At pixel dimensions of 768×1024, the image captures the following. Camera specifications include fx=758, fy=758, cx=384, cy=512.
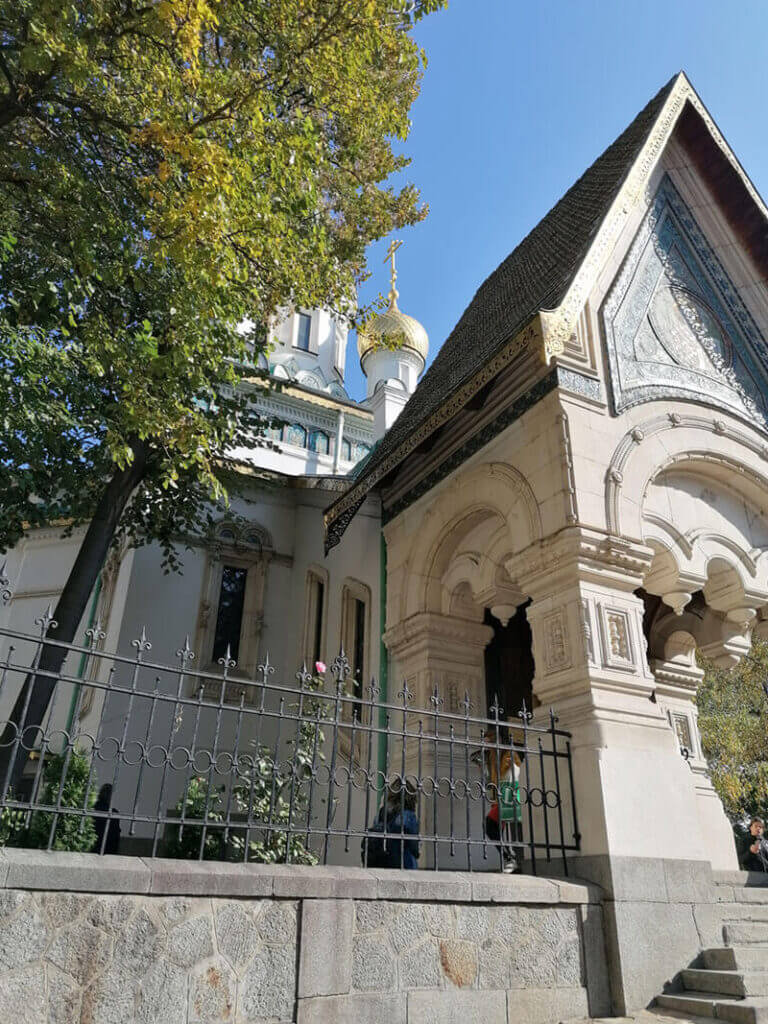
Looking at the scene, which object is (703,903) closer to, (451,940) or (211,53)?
(451,940)

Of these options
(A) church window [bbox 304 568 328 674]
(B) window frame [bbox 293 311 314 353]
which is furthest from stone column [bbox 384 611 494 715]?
(B) window frame [bbox 293 311 314 353]

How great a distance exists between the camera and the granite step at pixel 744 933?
5.54 metres

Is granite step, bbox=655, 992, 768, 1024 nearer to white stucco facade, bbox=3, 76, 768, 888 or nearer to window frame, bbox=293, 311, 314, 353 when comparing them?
white stucco facade, bbox=3, 76, 768, 888

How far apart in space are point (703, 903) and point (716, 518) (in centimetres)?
396

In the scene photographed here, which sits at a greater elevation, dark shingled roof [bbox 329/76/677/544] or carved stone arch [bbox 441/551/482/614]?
dark shingled roof [bbox 329/76/677/544]

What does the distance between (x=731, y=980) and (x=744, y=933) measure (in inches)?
36.0

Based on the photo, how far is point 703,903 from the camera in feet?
18.1

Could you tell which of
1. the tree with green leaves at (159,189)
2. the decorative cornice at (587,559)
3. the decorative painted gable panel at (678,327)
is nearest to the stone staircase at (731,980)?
the decorative cornice at (587,559)

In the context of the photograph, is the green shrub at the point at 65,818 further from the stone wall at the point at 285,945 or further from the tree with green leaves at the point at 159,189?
the stone wall at the point at 285,945

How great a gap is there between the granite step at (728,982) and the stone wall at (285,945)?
0.64 metres

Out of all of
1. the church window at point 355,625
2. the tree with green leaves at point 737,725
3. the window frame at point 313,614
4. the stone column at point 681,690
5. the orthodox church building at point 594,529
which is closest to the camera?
the orthodox church building at point 594,529

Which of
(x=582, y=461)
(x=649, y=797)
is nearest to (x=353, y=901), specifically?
(x=649, y=797)

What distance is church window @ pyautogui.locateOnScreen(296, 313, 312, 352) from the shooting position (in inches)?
953

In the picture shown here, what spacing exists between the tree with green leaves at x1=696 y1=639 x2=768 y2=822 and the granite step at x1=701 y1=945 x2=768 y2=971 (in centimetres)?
1123
